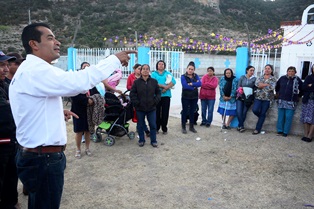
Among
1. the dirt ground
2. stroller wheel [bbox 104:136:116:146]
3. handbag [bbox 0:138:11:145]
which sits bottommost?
the dirt ground

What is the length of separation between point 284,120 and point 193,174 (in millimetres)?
3334

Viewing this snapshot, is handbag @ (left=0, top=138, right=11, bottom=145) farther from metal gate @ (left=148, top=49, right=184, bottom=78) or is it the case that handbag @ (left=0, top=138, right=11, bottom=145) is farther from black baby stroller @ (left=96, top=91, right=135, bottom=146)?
metal gate @ (left=148, top=49, right=184, bottom=78)

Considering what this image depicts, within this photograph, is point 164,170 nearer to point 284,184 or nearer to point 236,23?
point 284,184

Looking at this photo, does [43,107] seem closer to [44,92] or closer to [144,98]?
[44,92]

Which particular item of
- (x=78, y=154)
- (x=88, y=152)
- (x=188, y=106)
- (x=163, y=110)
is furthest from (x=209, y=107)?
(x=78, y=154)

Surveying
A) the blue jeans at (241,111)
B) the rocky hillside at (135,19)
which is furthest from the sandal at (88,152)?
the rocky hillside at (135,19)

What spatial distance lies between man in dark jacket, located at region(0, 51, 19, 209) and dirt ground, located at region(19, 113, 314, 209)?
498mm

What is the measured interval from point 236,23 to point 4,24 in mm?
30039

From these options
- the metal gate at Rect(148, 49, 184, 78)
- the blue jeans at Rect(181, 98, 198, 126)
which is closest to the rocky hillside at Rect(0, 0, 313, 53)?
the metal gate at Rect(148, 49, 184, 78)

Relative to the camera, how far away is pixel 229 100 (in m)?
6.90

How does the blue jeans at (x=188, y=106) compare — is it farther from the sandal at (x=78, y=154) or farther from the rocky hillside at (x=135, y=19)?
the rocky hillside at (x=135, y=19)

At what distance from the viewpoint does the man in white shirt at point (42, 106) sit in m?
1.68

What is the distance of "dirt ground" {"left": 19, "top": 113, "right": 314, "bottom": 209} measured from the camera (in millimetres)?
3402

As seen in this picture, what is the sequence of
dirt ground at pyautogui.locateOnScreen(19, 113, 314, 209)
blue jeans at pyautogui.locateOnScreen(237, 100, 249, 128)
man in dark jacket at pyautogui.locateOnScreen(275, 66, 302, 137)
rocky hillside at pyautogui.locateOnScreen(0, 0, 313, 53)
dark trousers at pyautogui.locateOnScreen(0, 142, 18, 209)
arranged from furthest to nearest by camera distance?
rocky hillside at pyautogui.locateOnScreen(0, 0, 313, 53), blue jeans at pyautogui.locateOnScreen(237, 100, 249, 128), man in dark jacket at pyautogui.locateOnScreen(275, 66, 302, 137), dirt ground at pyautogui.locateOnScreen(19, 113, 314, 209), dark trousers at pyautogui.locateOnScreen(0, 142, 18, 209)
